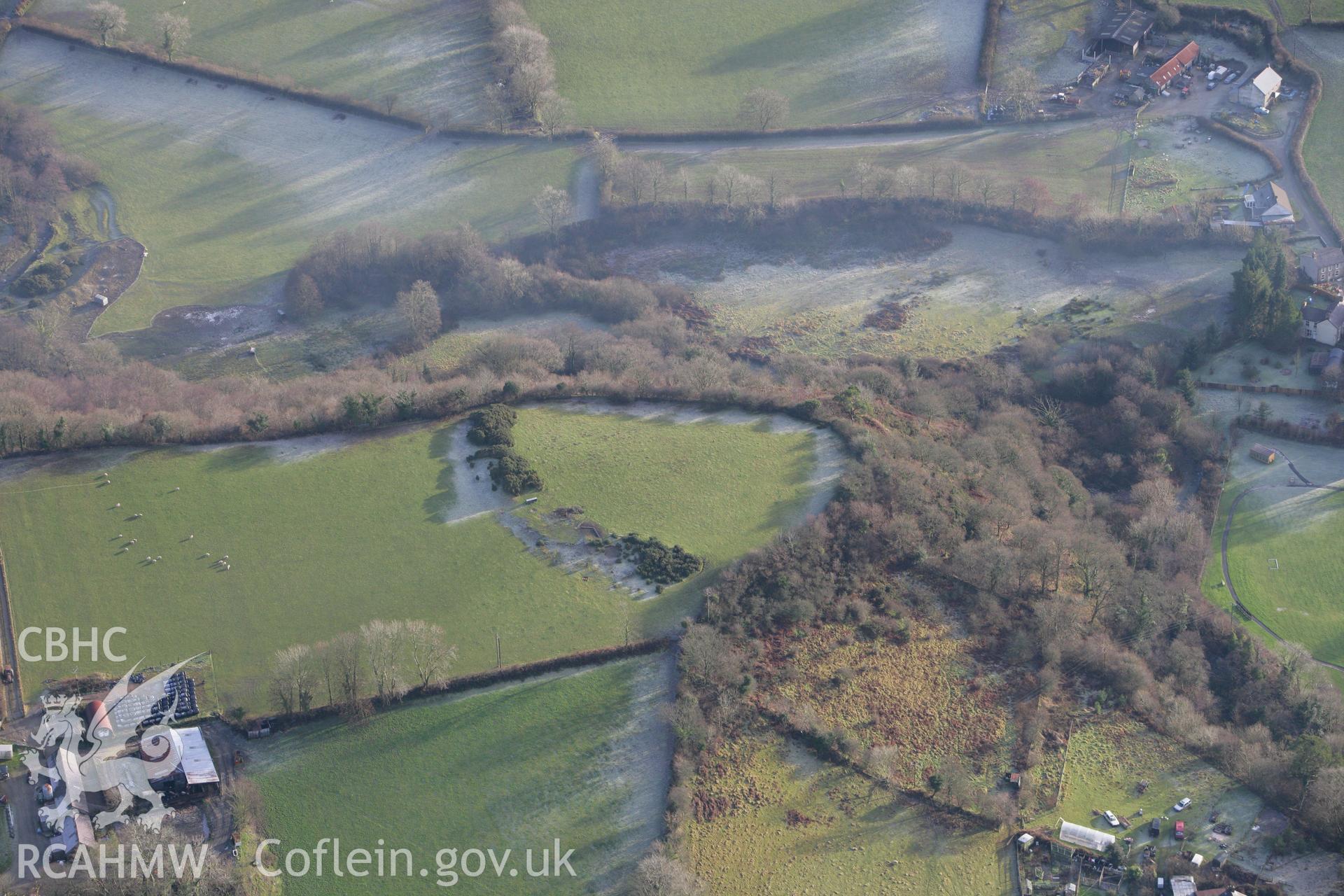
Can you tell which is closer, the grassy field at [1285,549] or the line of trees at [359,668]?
the line of trees at [359,668]

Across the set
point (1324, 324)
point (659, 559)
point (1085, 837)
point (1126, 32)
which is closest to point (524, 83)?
point (1126, 32)

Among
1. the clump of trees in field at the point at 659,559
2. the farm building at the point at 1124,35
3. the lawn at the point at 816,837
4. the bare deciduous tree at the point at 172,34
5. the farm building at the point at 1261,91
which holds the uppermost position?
the bare deciduous tree at the point at 172,34

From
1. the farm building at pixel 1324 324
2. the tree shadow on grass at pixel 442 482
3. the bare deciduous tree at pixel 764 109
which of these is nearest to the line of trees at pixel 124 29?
the bare deciduous tree at pixel 764 109

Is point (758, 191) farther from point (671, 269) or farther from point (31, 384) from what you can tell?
point (31, 384)

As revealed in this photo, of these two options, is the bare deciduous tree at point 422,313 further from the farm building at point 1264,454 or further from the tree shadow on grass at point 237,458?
the farm building at point 1264,454

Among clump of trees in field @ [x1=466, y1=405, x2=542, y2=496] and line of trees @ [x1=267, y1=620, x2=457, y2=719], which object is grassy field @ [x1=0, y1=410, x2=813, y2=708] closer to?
clump of trees in field @ [x1=466, y1=405, x2=542, y2=496]

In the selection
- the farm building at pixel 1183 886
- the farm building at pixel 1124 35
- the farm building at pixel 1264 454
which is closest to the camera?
the farm building at pixel 1183 886

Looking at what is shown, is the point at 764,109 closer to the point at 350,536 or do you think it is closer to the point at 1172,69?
the point at 1172,69
